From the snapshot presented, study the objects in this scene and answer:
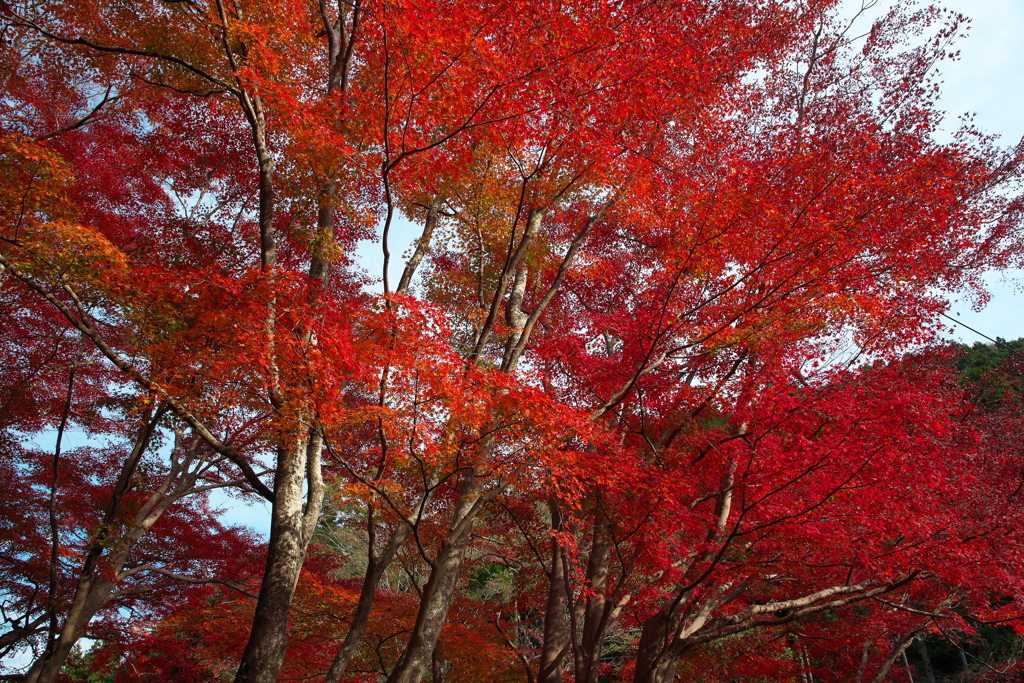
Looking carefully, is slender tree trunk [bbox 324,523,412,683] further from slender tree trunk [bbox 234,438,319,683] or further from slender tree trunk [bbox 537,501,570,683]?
slender tree trunk [bbox 537,501,570,683]

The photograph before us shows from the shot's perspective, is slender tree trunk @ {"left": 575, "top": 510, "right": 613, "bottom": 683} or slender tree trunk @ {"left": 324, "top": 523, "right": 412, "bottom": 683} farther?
slender tree trunk @ {"left": 575, "top": 510, "right": 613, "bottom": 683}

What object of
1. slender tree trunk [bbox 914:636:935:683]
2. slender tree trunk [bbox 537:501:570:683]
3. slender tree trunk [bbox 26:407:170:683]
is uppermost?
slender tree trunk [bbox 26:407:170:683]

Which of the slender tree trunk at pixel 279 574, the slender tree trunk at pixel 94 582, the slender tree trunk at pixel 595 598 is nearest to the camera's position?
the slender tree trunk at pixel 279 574

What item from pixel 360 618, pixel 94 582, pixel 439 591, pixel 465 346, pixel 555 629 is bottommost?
pixel 555 629

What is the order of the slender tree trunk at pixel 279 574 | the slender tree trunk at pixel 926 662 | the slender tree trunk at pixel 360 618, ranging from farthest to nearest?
the slender tree trunk at pixel 926 662 → the slender tree trunk at pixel 360 618 → the slender tree trunk at pixel 279 574

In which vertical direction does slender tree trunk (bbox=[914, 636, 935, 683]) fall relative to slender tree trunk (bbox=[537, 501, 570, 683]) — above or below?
below

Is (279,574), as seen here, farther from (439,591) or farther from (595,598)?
(595,598)

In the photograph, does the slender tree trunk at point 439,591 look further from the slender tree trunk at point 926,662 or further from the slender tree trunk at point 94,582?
the slender tree trunk at point 926,662

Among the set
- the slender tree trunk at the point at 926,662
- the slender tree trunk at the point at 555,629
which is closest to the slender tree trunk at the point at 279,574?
the slender tree trunk at the point at 555,629

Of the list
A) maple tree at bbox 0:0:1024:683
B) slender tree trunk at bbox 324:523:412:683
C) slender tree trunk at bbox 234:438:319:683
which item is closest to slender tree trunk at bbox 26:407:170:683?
maple tree at bbox 0:0:1024:683

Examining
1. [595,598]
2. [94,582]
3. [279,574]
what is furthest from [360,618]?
[94,582]

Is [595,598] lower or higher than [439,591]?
lower

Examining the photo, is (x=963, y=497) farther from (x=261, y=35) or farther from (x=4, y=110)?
(x=4, y=110)

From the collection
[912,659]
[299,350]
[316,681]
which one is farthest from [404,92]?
[912,659]
